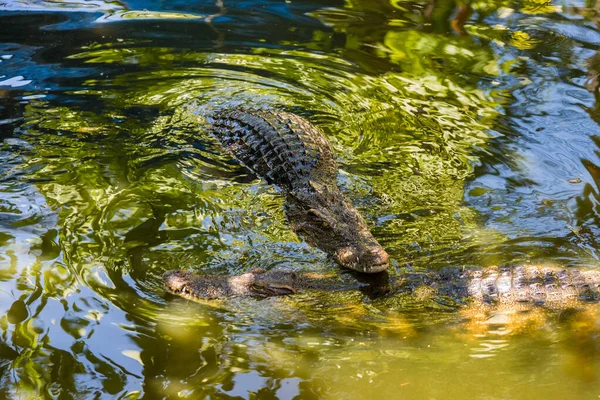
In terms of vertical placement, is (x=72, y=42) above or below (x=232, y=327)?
above

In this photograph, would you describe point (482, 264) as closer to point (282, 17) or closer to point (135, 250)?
point (135, 250)

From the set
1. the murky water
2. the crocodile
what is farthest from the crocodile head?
the murky water

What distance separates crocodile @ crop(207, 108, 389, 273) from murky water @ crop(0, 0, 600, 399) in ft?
0.49

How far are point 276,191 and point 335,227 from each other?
0.96 m

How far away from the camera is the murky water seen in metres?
3.48

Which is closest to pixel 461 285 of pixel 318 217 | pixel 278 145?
pixel 318 217

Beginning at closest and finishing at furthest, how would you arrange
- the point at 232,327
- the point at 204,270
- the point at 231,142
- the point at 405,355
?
the point at 405,355
the point at 232,327
the point at 204,270
the point at 231,142

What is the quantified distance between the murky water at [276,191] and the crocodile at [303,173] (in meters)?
0.15

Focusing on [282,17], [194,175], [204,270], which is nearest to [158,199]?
[194,175]

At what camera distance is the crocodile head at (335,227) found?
14.0 feet

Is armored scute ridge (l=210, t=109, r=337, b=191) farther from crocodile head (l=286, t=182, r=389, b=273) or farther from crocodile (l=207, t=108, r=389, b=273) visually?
crocodile head (l=286, t=182, r=389, b=273)

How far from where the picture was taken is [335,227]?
4738 mm

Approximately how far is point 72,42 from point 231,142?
3.08m

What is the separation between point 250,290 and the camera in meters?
4.03
